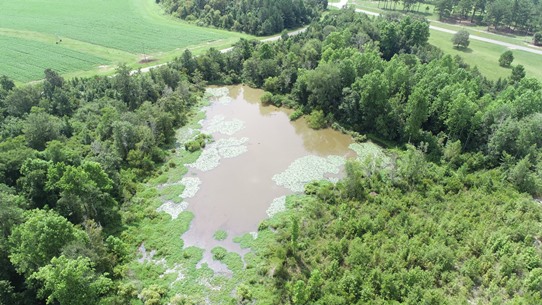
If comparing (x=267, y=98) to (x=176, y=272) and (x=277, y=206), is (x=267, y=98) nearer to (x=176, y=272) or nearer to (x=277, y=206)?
(x=277, y=206)

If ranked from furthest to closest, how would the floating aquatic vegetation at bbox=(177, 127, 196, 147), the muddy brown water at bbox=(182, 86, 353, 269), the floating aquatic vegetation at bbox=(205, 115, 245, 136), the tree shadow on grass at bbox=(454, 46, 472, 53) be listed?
the tree shadow on grass at bbox=(454, 46, 472, 53) < the floating aquatic vegetation at bbox=(205, 115, 245, 136) < the floating aquatic vegetation at bbox=(177, 127, 196, 147) < the muddy brown water at bbox=(182, 86, 353, 269)

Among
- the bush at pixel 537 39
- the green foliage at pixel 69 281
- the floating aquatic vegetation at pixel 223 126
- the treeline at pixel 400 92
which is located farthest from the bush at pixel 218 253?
the bush at pixel 537 39

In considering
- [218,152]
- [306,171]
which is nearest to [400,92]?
[306,171]

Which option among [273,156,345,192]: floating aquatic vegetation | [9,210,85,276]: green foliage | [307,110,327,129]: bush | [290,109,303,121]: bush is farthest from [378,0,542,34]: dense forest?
[9,210,85,276]: green foliage

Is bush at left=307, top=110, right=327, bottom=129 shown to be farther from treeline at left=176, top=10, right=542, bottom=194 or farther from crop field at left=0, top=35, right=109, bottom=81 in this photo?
crop field at left=0, top=35, right=109, bottom=81

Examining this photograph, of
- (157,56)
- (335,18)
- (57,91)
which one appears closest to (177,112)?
(57,91)

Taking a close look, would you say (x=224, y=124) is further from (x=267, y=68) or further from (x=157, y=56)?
(x=157, y=56)
